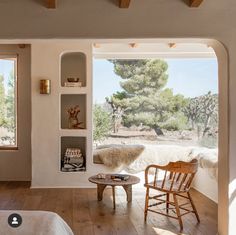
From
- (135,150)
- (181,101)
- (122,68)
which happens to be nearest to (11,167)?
(135,150)

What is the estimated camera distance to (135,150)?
6.10 m

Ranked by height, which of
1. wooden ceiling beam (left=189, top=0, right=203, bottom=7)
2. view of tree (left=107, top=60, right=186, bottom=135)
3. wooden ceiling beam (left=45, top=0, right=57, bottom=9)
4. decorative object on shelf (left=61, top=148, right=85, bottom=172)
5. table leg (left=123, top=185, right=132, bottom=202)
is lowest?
table leg (left=123, top=185, right=132, bottom=202)

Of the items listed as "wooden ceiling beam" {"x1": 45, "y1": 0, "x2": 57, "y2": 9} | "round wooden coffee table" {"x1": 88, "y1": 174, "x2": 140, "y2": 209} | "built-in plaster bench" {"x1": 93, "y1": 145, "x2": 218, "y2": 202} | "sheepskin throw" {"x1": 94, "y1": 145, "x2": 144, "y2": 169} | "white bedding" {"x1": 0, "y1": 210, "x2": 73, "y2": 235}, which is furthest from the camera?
"sheepskin throw" {"x1": 94, "y1": 145, "x2": 144, "y2": 169}

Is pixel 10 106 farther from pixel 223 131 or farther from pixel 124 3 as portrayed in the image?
pixel 223 131

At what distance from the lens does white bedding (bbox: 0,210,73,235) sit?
7.25 ft

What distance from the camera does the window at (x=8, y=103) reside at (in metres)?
6.64

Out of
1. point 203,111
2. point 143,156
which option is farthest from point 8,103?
point 203,111

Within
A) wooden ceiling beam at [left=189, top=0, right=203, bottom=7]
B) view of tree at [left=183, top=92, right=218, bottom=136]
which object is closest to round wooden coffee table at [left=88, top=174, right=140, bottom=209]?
wooden ceiling beam at [left=189, top=0, right=203, bottom=7]

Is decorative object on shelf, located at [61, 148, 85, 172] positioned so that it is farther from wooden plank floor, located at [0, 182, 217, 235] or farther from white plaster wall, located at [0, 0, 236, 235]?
white plaster wall, located at [0, 0, 236, 235]

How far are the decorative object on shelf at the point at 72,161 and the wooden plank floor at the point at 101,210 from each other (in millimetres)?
424

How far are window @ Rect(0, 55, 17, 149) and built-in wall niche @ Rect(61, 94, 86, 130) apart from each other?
996 millimetres

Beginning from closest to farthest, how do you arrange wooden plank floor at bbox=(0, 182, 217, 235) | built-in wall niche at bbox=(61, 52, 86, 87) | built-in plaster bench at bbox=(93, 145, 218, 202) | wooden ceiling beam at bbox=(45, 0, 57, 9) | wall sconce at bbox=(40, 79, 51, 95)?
wooden ceiling beam at bbox=(45, 0, 57, 9), wooden plank floor at bbox=(0, 182, 217, 235), built-in plaster bench at bbox=(93, 145, 218, 202), wall sconce at bbox=(40, 79, 51, 95), built-in wall niche at bbox=(61, 52, 86, 87)

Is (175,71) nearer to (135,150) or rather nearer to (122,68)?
(122,68)

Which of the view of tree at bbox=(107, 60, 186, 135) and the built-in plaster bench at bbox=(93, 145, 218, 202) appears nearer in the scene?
the built-in plaster bench at bbox=(93, 145, 218, 202)
